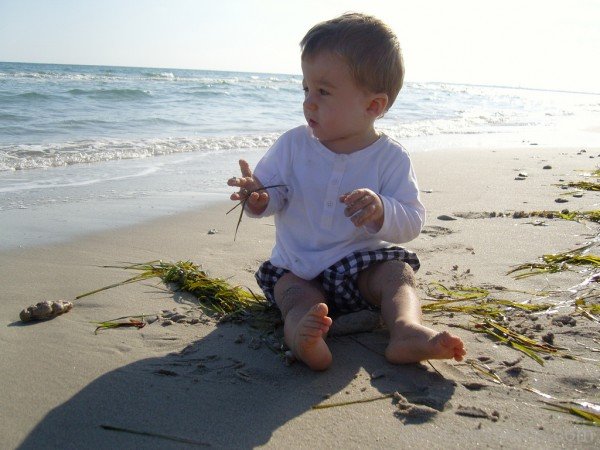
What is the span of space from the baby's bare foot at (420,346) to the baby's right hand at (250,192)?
0.80m

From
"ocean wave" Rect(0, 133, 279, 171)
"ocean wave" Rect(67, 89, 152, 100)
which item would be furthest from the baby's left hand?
"ocean wave" Rect(67, 89, 152, 100)

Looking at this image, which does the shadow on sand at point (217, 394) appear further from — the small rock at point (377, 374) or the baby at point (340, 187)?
the baby at point (340, 187)

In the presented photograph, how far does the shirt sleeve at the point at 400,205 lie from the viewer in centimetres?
238

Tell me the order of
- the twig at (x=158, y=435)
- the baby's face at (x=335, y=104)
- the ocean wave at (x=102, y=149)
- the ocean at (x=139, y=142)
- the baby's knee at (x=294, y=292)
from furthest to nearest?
the ocean wave at (x=102, y=149), the ocean at (x=139, y=142), the baby's face at (x=335, y=104), the baby's knee at (x=294, y=292), the twig at (x=158, y=435)

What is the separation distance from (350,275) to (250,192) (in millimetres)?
542

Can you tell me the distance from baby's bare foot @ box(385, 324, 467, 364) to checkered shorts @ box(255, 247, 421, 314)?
17.4 inches

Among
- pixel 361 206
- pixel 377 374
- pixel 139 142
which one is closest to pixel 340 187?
pixel 361 206

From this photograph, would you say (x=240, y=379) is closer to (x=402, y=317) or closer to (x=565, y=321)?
(x=402, y=317)

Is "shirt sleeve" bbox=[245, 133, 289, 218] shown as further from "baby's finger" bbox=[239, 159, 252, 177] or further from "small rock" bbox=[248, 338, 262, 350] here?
"small rock" bbox=[248, 338, 262, 350]

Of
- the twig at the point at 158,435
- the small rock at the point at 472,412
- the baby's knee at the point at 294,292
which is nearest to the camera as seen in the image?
the twig at the point at 158,435

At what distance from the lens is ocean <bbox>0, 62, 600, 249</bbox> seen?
14.9ft

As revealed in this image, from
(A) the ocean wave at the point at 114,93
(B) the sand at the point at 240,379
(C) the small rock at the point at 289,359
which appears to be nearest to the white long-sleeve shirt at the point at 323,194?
(B) the sand at the point at 240,379

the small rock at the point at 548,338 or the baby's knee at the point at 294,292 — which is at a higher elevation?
the small rock at the point at 548,338

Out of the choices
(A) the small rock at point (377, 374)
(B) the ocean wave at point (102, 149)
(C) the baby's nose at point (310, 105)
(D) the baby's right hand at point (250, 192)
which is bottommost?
(B) the ocean wave at point (102, 149)
